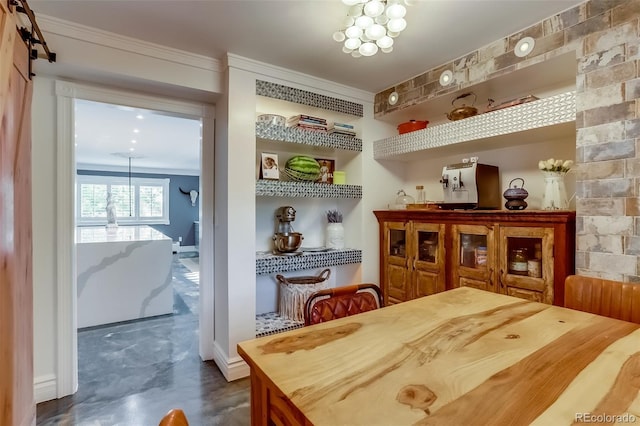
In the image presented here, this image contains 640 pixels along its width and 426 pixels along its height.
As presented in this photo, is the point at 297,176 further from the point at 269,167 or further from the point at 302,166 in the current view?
the point at 269,167

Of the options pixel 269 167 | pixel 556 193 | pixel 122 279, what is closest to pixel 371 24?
pixel 269 167

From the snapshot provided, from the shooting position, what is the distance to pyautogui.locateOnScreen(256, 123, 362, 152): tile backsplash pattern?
240 cm

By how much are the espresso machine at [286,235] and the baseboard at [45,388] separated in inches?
65.9

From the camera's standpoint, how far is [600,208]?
5.33ft

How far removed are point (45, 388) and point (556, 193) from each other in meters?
3.40

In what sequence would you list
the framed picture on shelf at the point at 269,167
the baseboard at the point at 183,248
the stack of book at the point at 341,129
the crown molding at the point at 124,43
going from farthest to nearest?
the baseboard at the point at 183,248
the stack of book at the point at 341,129
the framed picture on shelf at the point at 269,167
the crown molding at the point at 124,43

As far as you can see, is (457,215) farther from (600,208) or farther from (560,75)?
(560,75)

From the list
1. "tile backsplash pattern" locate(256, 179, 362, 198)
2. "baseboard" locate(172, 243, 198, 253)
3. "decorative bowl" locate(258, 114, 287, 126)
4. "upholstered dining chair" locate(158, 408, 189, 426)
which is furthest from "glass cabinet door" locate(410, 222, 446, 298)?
"baseboard" locate(172, 243, 198, 253)

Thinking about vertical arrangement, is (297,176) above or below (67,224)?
above

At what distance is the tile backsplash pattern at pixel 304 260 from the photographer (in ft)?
8.00

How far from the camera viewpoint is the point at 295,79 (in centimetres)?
252

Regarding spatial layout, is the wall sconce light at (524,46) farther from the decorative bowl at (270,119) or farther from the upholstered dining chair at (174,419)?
the upholstered dining chair at (174,419)

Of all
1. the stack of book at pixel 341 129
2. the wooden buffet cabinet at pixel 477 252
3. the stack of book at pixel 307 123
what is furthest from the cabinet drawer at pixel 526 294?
the stack of book at pixel 307 123

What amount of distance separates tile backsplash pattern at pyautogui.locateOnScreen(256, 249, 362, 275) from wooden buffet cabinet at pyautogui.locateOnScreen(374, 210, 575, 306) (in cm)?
33
